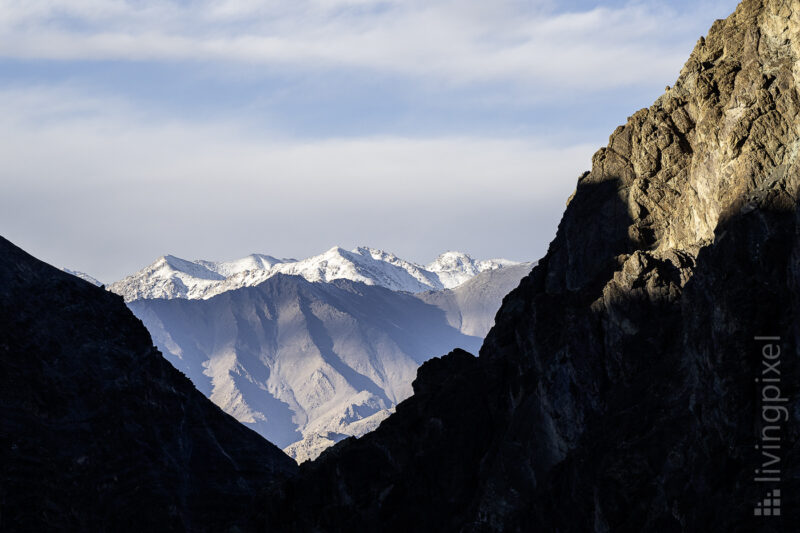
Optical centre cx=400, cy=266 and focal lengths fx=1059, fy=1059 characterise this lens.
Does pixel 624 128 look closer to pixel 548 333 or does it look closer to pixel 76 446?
pixel 548 333

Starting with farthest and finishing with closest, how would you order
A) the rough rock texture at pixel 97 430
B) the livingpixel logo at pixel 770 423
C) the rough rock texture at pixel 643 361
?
the rough rock texture at pixel 97 430 → the rough rock texture at pixel 643 361 → the livingpixel logo at pixel 770 423

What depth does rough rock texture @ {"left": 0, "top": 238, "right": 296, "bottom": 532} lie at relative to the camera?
14500cm

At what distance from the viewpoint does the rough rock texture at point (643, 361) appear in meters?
64.3

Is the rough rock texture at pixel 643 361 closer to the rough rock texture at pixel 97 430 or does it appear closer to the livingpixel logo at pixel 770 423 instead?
the livingpixel logo at pixel 770 423

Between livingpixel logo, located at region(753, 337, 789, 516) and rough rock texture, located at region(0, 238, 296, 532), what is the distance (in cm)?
8309

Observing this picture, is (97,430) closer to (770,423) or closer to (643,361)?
(643,361)

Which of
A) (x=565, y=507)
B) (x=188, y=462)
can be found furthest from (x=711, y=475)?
(x=188, y=462)

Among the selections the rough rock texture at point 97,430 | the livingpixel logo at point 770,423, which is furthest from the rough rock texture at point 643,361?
the rough rock texture at point 97,430

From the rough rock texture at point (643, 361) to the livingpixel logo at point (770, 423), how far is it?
0.36 metres

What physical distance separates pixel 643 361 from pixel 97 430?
100 m

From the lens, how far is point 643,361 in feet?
273

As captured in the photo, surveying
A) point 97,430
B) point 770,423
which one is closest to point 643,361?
point 770,423

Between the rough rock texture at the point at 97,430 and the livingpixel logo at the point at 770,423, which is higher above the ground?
the rough rock texture at the point at 97,430

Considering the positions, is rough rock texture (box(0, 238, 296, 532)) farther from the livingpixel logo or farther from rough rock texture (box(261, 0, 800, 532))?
the livingpixel logo
